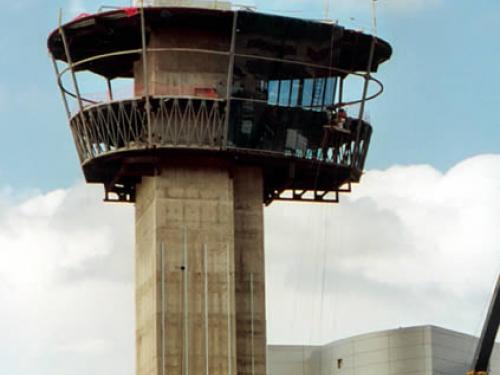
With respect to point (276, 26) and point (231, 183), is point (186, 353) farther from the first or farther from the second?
point (276, 26)

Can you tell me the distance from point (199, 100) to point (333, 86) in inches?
410

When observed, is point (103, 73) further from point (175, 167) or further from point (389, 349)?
point (389, 349)

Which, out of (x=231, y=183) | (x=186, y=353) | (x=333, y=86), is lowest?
(x=186, y=353)

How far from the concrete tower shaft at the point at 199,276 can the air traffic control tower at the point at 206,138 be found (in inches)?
3.4

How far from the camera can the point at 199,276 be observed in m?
108

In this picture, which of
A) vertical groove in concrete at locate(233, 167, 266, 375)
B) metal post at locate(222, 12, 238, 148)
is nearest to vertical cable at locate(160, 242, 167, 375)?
vertical groove in concrete at locate(233, 167, 266, 375)

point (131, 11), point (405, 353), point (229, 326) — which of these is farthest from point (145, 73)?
point (405, 353)

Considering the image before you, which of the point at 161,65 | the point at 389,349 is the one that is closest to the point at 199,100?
the point at 161,65

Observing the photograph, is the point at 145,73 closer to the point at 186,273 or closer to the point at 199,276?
the point at 186,273

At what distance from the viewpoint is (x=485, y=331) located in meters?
116

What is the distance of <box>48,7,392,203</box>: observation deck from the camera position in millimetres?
109812

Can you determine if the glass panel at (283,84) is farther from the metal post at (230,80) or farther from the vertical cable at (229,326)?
the vertical cable at (229,326)

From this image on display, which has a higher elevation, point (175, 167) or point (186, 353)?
point (175, 167)

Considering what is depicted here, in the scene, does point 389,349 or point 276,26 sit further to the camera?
point 389,349
